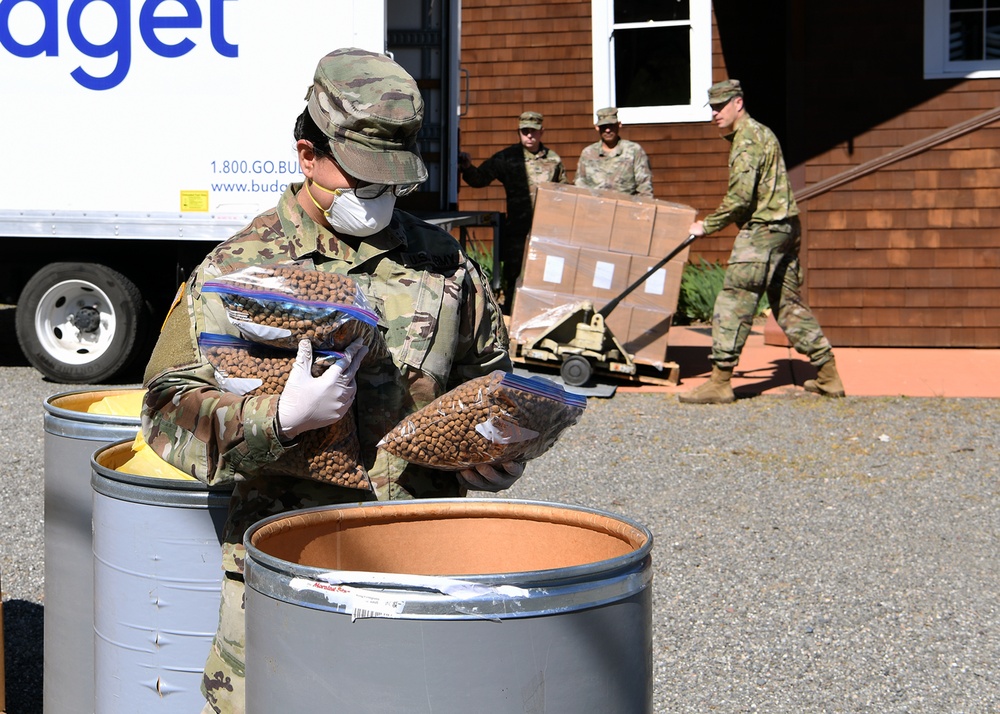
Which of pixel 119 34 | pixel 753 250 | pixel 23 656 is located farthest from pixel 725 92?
pixel 23 656

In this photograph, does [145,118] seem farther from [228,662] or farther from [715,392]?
[228,662]

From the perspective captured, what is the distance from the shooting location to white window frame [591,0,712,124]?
37.6ft

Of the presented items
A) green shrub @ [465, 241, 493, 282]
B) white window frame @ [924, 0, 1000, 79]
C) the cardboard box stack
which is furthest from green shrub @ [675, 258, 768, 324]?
the cardboard box stack

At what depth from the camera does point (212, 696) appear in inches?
84.5

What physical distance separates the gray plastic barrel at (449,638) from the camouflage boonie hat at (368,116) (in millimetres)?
678

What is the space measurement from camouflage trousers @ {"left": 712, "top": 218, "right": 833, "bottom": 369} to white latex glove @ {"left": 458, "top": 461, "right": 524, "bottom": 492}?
5.41m

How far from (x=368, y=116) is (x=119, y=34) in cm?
617

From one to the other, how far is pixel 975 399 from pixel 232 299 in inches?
265

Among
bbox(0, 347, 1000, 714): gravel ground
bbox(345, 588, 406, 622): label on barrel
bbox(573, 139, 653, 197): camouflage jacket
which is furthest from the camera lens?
bbox(573, 139, 653, 197): camouflage jacket

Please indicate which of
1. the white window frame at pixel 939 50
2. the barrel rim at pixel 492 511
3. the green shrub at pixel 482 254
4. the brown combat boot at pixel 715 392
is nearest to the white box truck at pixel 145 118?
the brown combat boot at pixel 715 392

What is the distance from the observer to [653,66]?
38.7 feet

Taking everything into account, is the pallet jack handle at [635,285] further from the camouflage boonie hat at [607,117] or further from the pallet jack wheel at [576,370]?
the camouflage boonie hat at [607,117]

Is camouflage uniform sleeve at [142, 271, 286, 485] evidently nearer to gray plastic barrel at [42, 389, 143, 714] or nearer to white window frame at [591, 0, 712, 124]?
gray plastic barrel at [42, 389, 143, 714]

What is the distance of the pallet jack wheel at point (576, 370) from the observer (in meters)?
7.82
